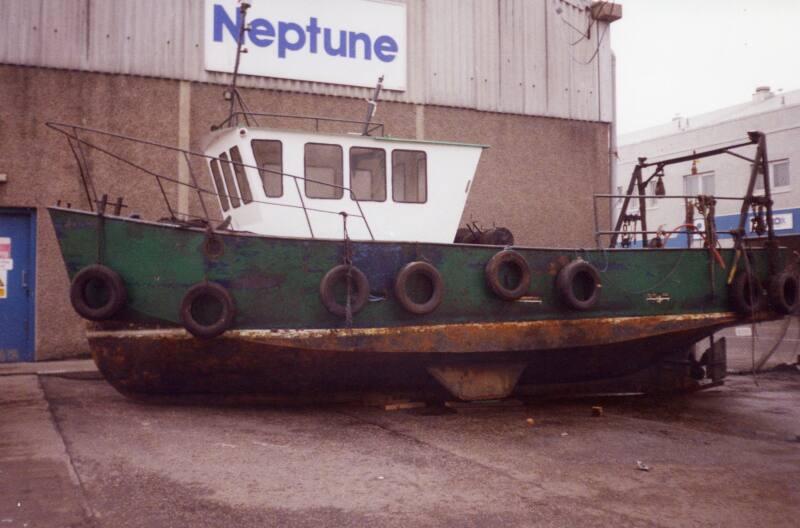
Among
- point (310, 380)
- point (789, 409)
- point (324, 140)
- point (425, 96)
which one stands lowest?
point (789, 409)

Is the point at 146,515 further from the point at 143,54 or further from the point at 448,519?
the point at 143,54

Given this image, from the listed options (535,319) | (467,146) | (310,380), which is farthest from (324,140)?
(535,319)

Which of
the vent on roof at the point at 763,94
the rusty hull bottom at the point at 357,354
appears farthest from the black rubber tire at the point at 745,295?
the vent on roof at the point at 763,94

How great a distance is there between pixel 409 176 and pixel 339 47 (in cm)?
462

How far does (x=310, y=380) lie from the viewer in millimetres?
6469

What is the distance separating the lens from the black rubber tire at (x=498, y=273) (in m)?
6.70

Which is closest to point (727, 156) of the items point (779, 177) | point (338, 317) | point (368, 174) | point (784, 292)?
point (779, 177)

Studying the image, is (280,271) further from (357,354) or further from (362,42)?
(362,42)

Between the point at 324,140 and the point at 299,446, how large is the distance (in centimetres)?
298

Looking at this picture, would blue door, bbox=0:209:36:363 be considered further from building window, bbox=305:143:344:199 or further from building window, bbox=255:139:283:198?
building window, bbox=305:143:344:199

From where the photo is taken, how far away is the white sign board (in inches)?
406

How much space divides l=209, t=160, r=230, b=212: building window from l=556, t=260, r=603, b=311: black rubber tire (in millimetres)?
3413

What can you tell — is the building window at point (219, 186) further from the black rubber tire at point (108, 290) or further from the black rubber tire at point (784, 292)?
the black rubber tire at point (784, 292)

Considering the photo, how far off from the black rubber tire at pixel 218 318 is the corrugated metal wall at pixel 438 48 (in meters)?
5.33
